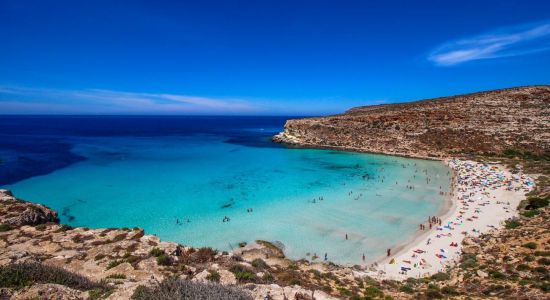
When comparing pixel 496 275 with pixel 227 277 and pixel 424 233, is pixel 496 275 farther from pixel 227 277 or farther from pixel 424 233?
pixel 227 277

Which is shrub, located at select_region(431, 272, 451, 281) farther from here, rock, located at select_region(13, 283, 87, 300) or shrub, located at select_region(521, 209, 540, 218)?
rock, located at select_region(13, 283, 87, 300)

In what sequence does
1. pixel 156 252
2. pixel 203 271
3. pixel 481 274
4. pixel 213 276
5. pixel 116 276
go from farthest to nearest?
pixel 481 274 < pixel 156 252 < pixel 203 271 < pixel 116 276 < pixel 213 276

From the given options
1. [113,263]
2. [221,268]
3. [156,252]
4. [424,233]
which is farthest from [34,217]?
[424,233]

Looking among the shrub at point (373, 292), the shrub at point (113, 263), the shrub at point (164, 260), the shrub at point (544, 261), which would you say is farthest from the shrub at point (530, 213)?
the shrub at point (113, 263)

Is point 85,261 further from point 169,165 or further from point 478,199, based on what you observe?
point 169,165

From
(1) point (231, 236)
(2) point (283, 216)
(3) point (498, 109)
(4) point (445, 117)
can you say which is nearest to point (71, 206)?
(1) point (231, 236)

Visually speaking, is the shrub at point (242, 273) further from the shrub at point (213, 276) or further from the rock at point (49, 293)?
the rock at point (49, 293)
